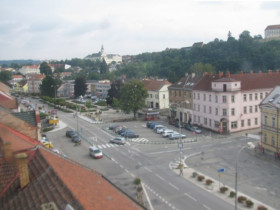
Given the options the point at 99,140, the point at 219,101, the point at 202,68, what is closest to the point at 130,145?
the point at 99,140

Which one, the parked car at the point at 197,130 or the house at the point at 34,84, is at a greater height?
the house at the point at 34,84

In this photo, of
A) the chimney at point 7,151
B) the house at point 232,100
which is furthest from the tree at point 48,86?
the chimney at point 7,151

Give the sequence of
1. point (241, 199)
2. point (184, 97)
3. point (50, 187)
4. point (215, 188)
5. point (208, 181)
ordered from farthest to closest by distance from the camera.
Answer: point (184, 97) < point (208, 181) < point (215, 188) < point (241, 199) < point (50, 187)

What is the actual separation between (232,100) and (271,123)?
12752mm

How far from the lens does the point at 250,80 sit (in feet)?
164

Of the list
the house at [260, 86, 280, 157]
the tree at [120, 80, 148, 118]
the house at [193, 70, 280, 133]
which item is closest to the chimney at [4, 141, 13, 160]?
the house at [260, 86, 280, 157]

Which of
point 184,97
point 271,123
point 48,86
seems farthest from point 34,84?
point 271,123

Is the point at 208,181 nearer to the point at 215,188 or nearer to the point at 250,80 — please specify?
the point at 215,188

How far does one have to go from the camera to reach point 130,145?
41594 mm

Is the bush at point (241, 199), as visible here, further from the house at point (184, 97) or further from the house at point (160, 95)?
the house at point (160, 95)

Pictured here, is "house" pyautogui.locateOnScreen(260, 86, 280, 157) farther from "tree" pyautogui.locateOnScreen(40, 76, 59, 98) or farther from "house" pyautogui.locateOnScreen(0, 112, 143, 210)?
"tree" pyautogui.locateOnScreen(40, 76, 59, 98)

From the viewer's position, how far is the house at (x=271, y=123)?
33594 mm

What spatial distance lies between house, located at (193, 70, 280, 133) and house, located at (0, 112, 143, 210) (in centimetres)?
3853

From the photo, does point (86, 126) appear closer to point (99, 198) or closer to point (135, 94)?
point (135, 94)
